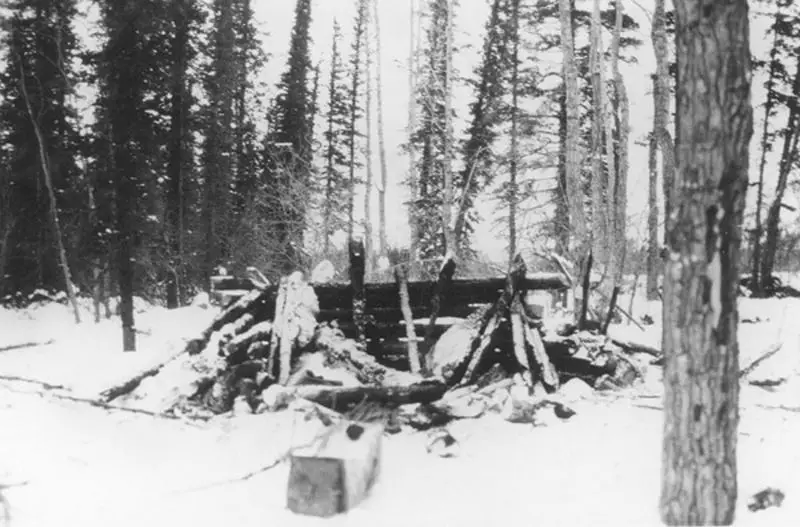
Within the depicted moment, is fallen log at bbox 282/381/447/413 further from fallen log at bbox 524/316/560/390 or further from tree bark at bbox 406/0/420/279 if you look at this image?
tree bark at bbox 406/0/420/279

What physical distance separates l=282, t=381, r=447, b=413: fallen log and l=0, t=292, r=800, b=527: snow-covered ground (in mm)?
261

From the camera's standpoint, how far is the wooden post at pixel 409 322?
250 inches

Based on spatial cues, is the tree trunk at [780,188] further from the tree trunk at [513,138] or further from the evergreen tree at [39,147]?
the evergreen tree at [39,147]

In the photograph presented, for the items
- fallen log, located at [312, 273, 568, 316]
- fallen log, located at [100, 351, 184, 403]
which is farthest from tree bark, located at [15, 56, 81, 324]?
fallen log, located at [312, 273, 568, 316]


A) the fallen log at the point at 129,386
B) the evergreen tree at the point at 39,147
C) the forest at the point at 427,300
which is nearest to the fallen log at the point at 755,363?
the forest at the point at 427,300

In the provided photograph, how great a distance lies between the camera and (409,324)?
21.5ft

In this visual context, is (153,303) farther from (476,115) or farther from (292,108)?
(476,115)

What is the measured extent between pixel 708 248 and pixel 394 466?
2.80 metres

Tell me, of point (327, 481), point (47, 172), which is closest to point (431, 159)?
point (47, 172)

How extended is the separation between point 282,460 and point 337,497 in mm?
1018

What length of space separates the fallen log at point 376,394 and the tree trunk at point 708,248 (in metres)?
2.55

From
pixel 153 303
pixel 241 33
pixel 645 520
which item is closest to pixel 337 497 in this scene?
pixel 645 520

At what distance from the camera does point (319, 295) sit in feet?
23.4

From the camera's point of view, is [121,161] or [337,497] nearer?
[337,497]
